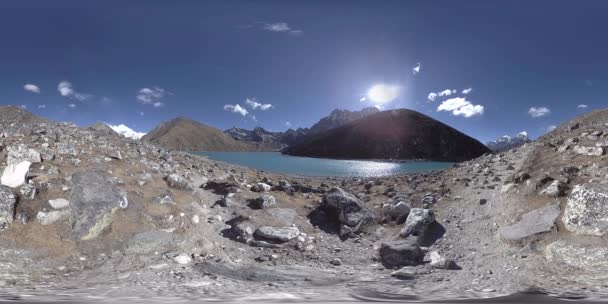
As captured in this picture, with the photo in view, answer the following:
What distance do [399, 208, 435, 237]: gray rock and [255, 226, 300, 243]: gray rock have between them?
475 cm

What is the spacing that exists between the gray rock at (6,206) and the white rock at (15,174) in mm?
771

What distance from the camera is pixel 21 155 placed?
52.8 feet

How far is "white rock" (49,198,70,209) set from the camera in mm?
14094

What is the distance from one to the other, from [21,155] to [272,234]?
11.0 m

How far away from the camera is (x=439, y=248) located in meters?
15.8

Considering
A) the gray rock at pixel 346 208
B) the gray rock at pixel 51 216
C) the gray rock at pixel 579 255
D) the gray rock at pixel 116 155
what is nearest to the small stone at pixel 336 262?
the gray rock at pixel 346 208

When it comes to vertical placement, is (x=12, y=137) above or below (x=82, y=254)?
above

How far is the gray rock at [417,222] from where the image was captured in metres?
16.7

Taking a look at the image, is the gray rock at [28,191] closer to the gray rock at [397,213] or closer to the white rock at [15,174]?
the white rock at [15,174]

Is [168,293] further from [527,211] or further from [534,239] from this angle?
[527,211]

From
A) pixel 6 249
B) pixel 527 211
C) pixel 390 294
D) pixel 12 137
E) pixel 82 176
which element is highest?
pixel 12 137

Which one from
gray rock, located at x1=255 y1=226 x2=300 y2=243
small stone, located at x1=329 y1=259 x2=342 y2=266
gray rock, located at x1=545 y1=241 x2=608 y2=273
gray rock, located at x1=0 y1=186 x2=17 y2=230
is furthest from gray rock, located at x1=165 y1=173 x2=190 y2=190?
gray rock, located at x1=545 y1=241 x2=608 y2=273

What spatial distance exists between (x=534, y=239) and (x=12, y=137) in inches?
911

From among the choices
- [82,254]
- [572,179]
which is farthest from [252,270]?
[572,179]
